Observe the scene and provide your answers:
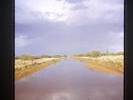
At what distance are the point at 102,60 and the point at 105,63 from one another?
0.20 feet

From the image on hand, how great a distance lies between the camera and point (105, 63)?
191 cm

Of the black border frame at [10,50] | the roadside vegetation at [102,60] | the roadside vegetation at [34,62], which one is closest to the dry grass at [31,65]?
the roadside vegetation at [34,62]

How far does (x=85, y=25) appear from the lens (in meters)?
1.89

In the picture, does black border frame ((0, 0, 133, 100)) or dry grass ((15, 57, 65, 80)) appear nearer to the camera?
black border frame ((0, 0, 133, 100))

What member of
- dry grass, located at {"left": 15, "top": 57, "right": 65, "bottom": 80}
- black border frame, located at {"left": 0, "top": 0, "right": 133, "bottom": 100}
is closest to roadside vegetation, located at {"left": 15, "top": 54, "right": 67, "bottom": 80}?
dry grass, located at {"left": 15, "top": 57, "right": 65, "bottom": 80}

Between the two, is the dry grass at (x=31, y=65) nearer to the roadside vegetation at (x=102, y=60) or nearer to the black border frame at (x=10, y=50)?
the black border frame at (x=10, y=50)

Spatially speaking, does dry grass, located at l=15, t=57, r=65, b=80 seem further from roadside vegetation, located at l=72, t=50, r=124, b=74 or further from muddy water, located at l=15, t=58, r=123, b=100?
roadside vegetation, located at l=72, t=50, r=124, b=74

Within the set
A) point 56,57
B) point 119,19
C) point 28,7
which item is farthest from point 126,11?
point 28,7

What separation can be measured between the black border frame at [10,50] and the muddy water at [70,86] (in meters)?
0.11

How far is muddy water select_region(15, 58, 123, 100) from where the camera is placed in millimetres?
1837

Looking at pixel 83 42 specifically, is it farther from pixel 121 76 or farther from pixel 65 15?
pixel 121 76

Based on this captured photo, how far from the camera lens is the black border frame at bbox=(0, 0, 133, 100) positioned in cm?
174

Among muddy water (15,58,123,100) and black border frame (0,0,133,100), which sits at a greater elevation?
black border frame (0,0,133,100)

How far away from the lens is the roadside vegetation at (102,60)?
74.2 inches
